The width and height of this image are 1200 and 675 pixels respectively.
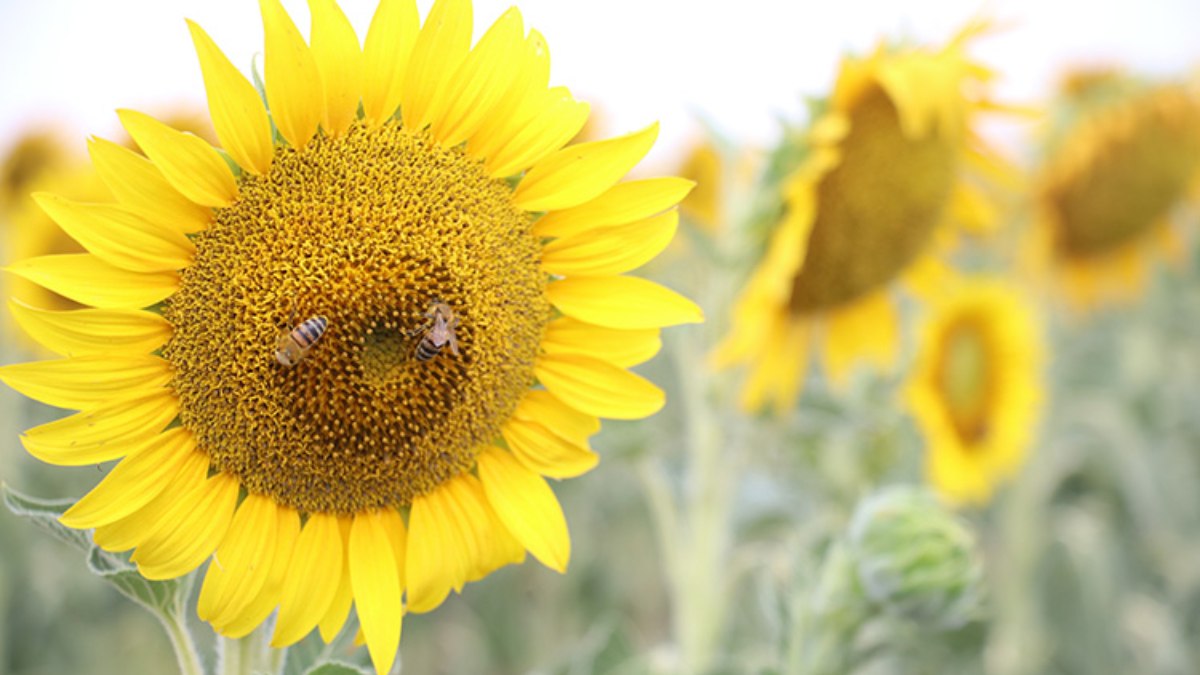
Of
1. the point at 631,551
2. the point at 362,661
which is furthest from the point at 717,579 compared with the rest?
the point at 631,551

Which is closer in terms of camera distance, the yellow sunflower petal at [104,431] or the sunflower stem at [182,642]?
the yellow sunflower petal at [104,431]

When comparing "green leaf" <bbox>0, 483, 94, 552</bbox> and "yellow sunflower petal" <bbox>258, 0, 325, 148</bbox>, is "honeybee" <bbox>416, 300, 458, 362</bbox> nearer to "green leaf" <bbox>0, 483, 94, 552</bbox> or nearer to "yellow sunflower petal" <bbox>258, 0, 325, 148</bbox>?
"yellow sunflower petal" <bbox>258, 0, 325, 148</bbox>

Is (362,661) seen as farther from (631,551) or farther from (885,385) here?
(631,551)

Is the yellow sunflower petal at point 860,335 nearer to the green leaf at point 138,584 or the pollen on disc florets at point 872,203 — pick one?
the pollen on disc florets at point 872,203

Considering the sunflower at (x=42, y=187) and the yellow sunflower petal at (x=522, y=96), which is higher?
the yellow sunflower petal at (x=522, y=96)

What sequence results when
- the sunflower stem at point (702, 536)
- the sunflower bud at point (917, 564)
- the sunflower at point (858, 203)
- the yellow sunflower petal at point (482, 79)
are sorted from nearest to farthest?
the yellow sunflower petal at point (482, 79), the sunflower bud at point (917, 564), the sunflower at point (858, 203), the sunflower stem at point (702, 536)

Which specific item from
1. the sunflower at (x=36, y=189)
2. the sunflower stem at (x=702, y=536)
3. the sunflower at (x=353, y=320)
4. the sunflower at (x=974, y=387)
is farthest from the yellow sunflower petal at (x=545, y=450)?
the sunflower at (x=974, y=387)

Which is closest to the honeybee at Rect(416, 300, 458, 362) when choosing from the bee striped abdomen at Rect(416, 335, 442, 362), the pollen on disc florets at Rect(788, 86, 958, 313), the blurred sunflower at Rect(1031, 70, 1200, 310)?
the bee striped abdomen at Rect(416, 335, 442, 362)
